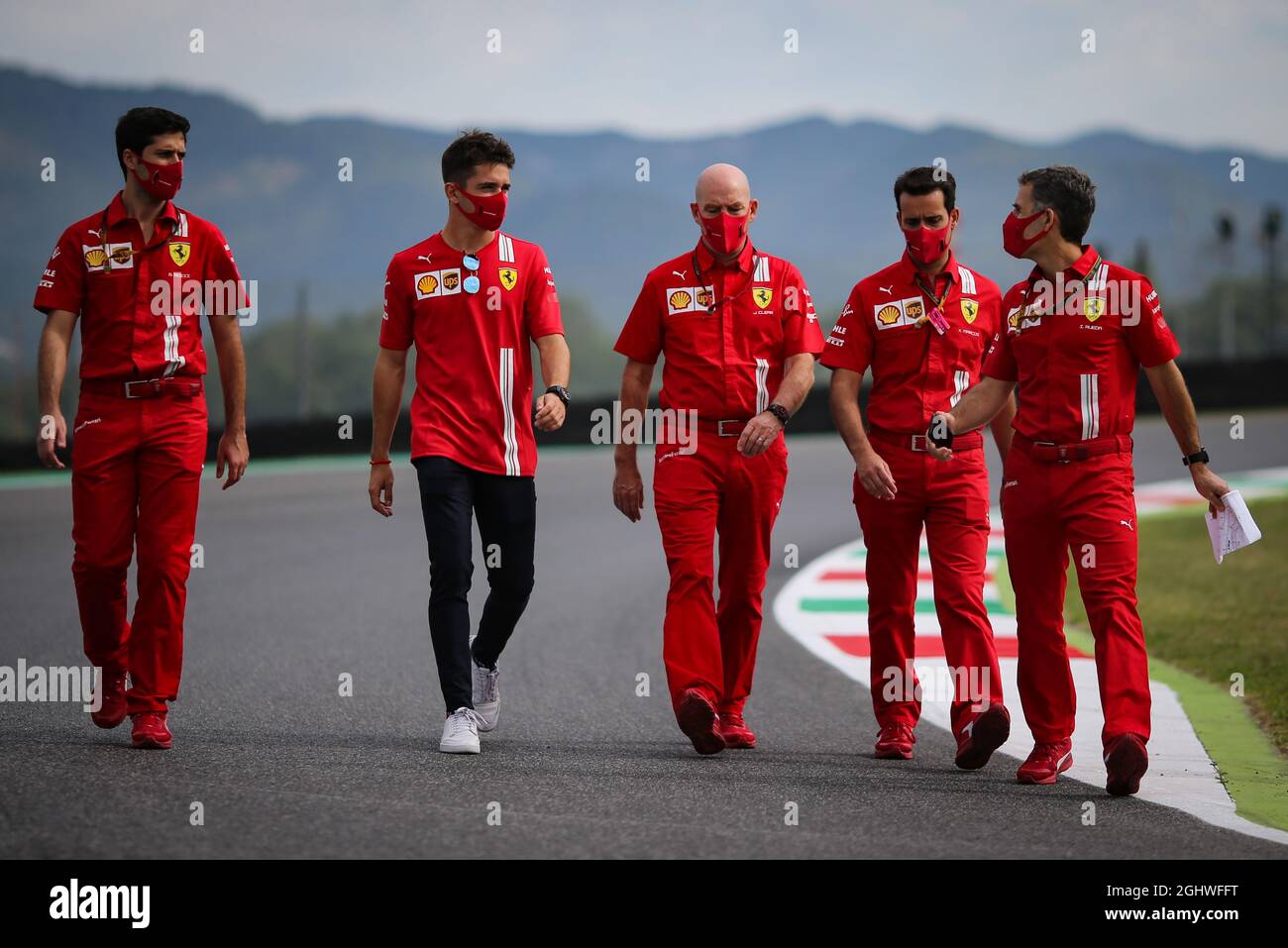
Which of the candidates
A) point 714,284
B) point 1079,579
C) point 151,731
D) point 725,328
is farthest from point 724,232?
point 151,731

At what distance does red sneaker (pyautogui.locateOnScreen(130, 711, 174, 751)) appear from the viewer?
19.9ft

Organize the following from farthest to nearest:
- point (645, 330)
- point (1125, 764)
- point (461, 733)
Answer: point (645, 330) → point (461, 733) → point (1125, 764)

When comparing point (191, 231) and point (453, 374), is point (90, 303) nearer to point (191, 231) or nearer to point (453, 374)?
point (191, 231)

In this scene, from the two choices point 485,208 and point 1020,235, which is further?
point 485,208

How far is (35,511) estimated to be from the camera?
16891 millimetres

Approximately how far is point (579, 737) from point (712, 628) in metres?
0.73

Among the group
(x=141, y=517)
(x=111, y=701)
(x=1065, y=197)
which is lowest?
(x=111, y=701)

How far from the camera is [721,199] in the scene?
21.1ft

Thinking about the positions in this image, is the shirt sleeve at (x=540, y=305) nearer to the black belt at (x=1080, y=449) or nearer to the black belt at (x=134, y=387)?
the black belt at (x=134, y=387)

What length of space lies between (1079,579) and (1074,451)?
1.52ft

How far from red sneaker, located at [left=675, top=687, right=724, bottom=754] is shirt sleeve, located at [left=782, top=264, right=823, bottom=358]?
55.0 inches

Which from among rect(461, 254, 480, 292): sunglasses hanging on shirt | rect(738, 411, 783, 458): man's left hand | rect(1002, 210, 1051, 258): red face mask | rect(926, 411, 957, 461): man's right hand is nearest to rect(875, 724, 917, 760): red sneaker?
rect(926, 411, 957, 461): man's right hand

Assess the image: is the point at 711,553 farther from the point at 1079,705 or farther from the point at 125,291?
the point at 125,291
